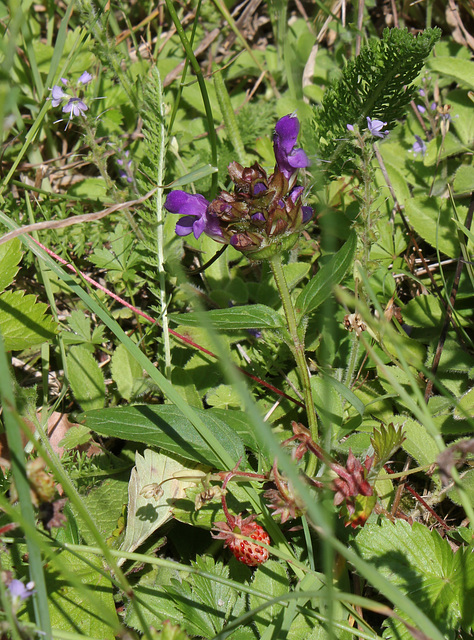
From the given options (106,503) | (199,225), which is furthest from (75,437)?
(199,225)

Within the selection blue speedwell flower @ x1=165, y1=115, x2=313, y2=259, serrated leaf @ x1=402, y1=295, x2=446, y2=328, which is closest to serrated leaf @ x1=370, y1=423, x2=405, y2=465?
blue speedwell flower @ x1=165, y1=115, x2=313, y2=259

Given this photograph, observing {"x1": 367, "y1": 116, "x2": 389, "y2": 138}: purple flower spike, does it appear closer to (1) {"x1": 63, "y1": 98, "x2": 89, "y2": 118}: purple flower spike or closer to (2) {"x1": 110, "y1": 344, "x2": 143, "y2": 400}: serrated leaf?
(1) {"x1": 63, "y1": 98, "x2": 89, "y2": 118}: purple flower spike

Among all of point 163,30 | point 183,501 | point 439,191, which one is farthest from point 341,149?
point 163,30

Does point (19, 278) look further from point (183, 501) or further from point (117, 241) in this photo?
point (183, 501)

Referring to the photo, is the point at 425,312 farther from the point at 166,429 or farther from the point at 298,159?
the point at 166,429

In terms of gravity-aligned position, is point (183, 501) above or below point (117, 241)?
below

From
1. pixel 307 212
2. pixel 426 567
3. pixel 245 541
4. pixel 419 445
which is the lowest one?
pixel 426 567
